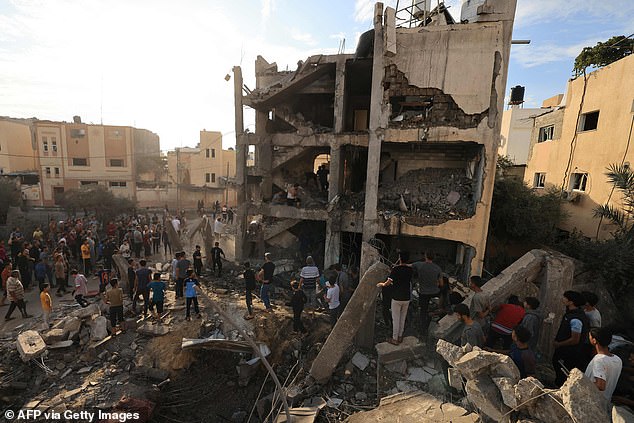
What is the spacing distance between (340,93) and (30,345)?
12062mm

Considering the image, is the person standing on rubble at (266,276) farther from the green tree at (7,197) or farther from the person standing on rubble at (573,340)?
the green tree at (7,197)

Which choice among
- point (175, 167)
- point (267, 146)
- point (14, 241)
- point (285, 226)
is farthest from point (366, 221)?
point (175, 167)

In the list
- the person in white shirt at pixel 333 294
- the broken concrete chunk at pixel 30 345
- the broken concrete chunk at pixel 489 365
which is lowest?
the broken concrete chunk at pixel 30 345

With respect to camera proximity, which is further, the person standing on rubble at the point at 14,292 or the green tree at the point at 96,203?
the green tree at the point at 96,203

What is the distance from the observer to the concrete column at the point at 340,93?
11.7 metres

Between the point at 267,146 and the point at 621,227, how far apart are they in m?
12.9

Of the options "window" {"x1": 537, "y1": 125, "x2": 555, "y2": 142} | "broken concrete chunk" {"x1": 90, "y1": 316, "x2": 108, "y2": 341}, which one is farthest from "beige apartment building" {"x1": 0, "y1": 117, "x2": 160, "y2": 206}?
"window" {"x1": 537, "y1": 125, "x2": 555, "y2": 142}

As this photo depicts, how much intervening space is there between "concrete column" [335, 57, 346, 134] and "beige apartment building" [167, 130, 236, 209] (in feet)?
69.6

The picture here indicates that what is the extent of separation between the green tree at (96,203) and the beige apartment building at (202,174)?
7053 mm

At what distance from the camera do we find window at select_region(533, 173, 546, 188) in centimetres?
1598

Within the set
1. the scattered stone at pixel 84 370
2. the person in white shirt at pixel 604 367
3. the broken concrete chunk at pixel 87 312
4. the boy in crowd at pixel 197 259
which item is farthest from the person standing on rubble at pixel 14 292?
the person in white shirt at pixel 604 367

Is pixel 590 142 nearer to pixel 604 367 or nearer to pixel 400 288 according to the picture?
pixel 400 288

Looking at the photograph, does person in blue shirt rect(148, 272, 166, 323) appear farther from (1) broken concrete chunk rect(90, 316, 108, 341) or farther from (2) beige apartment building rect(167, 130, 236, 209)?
(2) beige apartment building rect(167, 130, 236, 209)

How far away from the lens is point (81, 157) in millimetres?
29609
